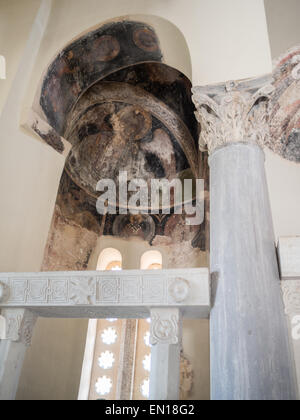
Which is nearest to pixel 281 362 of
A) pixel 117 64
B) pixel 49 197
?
pixel 49 197

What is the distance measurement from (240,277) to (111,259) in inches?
250

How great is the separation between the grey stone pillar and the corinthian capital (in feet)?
0.05

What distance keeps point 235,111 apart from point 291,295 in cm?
259

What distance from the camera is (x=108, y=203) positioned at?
10367mm

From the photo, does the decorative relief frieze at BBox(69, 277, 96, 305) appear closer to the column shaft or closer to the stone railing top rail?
the stone railing top rail

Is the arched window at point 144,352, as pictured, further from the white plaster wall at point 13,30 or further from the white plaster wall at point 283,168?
the white plaster wall at point 13,30

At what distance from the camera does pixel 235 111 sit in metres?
5.27

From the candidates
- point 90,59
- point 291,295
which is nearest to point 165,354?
point 291,295

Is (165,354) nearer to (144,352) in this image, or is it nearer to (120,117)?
(144,352)

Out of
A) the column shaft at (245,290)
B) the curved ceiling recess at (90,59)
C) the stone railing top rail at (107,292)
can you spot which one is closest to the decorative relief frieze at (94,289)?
the stone railing top rail at (107,292)

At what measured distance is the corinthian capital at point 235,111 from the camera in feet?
17.1

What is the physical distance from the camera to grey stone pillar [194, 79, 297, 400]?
3758 millimetres

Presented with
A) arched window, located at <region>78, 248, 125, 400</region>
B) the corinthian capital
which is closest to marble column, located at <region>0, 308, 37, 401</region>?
the corinthian capital

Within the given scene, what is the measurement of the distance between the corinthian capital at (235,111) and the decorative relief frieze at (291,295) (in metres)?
1.98
